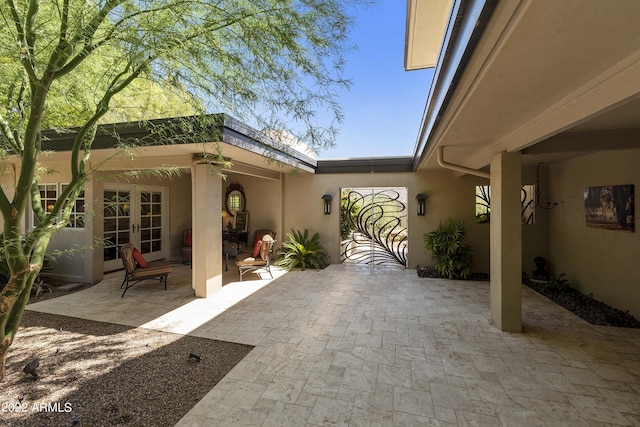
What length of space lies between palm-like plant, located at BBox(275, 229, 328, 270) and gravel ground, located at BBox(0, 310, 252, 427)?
3967mm

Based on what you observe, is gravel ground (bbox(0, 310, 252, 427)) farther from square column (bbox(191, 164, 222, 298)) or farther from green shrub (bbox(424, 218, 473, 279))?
green shrub (bbox(424, 218, 473, 279))

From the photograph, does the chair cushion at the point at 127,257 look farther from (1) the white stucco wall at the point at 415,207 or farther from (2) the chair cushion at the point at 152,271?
(1) the white stucco wall at the point at 415,207

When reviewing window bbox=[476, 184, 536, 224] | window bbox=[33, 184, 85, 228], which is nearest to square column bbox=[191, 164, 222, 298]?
window bbox=[33, 184, 85, 228]

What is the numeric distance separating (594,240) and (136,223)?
32.3ft

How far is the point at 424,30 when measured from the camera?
15.2 feet

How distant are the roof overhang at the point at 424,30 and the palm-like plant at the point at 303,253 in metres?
4.77

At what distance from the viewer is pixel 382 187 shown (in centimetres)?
753

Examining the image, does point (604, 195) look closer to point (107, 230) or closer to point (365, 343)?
point (365, 343)

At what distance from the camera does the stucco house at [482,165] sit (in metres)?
1.53

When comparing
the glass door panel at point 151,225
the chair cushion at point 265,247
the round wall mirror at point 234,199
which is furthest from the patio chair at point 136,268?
the round wall mirror at point 234,199

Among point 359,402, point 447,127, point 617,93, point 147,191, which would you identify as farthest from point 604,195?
point 147,191

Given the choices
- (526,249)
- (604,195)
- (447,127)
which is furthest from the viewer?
(526,249)

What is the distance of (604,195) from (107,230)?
9795 millimetres

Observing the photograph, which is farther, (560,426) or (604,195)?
(604,195)
